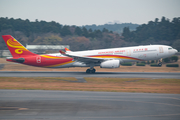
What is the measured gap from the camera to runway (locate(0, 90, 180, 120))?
13.0 m

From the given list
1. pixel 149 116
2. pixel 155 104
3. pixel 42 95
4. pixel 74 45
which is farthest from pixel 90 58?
pixel 74 45

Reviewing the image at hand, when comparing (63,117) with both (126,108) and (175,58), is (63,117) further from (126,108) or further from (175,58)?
(175,58)

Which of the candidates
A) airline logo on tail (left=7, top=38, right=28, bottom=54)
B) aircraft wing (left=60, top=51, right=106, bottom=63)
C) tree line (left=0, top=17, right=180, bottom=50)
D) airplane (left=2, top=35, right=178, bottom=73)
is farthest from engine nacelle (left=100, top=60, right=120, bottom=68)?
tree line (left=0, top=17, right=180, bottom=50)

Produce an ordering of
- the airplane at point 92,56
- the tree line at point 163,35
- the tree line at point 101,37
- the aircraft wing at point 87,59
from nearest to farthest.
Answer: the aircraft wing at point 87,59 → the airplane at point 92,56 → the tree line at point 101,37 → the tree line at point 163,35

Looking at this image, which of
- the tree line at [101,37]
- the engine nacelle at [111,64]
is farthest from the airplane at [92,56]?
the tree line at [101,37]

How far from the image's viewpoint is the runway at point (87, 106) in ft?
42.6

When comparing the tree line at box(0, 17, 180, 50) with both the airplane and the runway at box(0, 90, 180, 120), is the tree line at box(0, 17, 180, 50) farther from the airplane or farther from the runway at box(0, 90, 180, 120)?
the runway at box(0, 90, 180, 120)

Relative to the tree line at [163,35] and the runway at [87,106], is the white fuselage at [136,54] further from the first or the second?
the tree line at [163,35]

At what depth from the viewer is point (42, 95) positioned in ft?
61.1

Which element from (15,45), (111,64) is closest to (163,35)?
(111,64)

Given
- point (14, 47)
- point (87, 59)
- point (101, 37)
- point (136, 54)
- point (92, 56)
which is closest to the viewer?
point (87, 59)

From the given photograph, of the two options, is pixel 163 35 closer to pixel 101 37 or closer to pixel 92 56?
pixel 101 37

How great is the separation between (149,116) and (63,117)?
216 inches

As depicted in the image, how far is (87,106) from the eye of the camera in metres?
15.2
